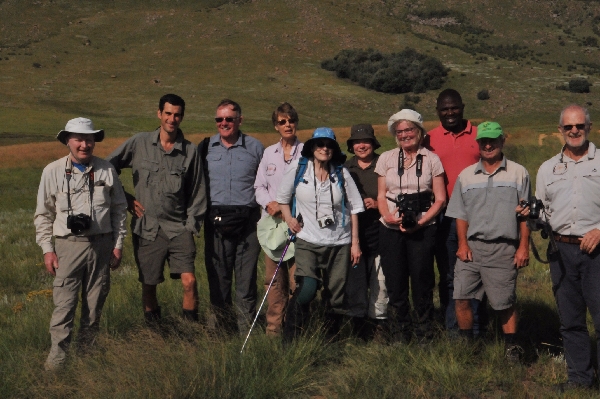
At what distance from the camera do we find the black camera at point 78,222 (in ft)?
18.1

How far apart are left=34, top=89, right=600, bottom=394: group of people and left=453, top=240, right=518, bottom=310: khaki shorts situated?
1 cm

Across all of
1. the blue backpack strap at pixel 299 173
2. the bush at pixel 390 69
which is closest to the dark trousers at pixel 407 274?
the blue backpack strap at pixel 299 173

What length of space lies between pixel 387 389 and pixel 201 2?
12211 cm

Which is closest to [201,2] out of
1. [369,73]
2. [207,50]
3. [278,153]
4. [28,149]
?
[207,50]

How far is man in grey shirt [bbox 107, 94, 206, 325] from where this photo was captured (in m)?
6.33

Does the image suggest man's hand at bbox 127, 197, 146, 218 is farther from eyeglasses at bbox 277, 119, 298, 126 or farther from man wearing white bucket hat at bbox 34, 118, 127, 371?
eyeglasses at bbox 277, 119, 298, 126

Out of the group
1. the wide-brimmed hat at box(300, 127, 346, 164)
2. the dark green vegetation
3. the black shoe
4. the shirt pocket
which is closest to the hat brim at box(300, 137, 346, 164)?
the wide-brimmed hat at box(300, 127, 346, 164)

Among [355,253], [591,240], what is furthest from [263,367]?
[591,240]

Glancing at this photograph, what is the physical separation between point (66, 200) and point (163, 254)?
1.10 meters

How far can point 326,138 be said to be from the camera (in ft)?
19.3

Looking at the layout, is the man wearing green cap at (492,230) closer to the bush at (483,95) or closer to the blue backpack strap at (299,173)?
the blue backpack strap at (299,173)

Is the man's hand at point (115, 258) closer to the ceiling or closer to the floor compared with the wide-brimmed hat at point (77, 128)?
closer to the floor

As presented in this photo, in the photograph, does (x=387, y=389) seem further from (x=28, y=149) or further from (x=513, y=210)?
(x=28, y=149)

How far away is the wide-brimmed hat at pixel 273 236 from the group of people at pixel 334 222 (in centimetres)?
1
